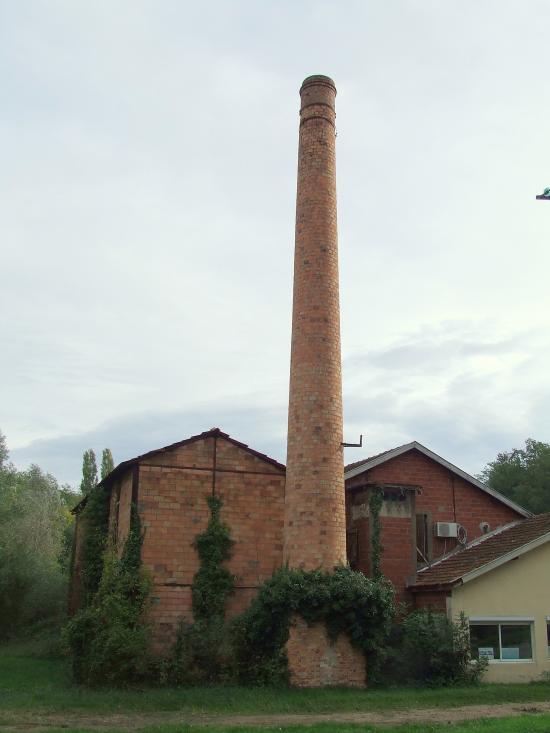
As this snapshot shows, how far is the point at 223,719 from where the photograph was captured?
536 inches

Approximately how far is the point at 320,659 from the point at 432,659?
2671 millimetres

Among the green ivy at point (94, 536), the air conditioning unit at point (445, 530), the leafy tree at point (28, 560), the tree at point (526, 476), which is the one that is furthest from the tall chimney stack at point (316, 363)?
the tree at point (526, 476)

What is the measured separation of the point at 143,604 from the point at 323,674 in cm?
460

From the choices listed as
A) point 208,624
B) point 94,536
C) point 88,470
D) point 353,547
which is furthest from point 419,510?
point 88,470

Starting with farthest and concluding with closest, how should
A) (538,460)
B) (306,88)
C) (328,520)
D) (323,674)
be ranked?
1. (538,460)
2. (306,88)
3. (328,520)
4. (323,674)

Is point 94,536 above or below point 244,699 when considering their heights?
above

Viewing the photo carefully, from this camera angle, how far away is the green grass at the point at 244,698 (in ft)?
48.3

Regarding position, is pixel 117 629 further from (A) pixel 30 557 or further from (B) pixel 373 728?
(A) pixel 30 557

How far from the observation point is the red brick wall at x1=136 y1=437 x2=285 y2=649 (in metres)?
19.1

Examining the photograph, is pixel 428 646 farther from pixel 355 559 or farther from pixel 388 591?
pixel 355 559

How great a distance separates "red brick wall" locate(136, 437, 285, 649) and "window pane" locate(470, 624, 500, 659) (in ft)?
16.8

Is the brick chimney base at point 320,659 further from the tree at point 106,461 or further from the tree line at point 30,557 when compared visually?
the tree at point 106,461

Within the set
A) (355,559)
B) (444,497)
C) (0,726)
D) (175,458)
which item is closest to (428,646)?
(355,559)

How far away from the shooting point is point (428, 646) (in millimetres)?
17734
